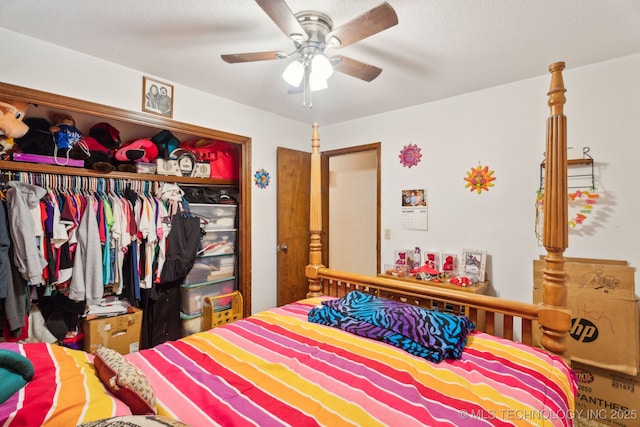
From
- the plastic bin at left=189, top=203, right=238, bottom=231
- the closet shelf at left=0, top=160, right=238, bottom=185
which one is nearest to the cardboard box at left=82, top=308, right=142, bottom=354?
the plastic bin at left=189, top=203, right=238, bottom=231

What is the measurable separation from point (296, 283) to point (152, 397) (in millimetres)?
2488

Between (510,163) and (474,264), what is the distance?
870 mm

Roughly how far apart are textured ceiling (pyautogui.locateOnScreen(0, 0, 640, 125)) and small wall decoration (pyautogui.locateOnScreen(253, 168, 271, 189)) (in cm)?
86

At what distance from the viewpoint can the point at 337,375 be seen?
1.16m

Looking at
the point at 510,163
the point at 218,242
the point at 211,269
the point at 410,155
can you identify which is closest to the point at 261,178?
the point at 218,242

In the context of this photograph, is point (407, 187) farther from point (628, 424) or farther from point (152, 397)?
point (152, 397)

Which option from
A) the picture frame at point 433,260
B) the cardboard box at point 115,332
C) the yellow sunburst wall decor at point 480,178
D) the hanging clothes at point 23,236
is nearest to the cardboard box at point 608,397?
the picture frame at point 433,260

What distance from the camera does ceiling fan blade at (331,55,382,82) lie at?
5.40 feet

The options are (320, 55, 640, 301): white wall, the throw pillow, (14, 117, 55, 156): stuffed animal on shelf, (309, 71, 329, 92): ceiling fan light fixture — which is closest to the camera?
the throw pillow

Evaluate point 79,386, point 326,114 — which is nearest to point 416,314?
point 79,386

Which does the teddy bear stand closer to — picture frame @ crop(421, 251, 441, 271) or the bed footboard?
the bed footboard

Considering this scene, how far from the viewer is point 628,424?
5.96ft

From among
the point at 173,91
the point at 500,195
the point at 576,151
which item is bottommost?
the point at 500,195

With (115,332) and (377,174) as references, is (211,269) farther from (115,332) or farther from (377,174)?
(377,174)
